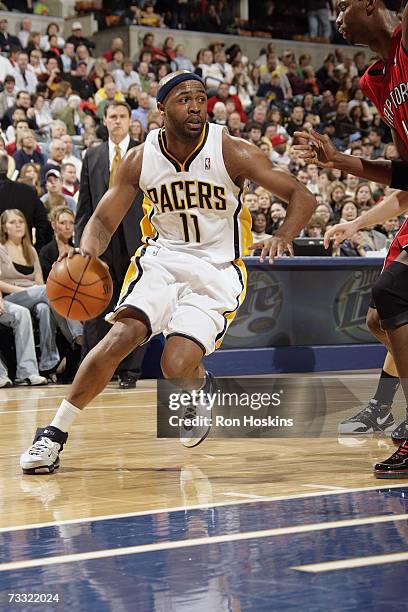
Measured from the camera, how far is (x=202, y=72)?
20016 mm

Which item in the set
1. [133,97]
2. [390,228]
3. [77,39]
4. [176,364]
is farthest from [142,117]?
[176,364]

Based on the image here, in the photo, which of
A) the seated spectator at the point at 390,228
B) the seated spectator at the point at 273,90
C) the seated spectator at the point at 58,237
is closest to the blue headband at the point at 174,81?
the seated spectator at the point at 58,237

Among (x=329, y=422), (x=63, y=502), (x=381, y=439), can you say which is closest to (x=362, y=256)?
(x=329, y=422)

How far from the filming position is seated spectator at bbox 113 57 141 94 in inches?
726

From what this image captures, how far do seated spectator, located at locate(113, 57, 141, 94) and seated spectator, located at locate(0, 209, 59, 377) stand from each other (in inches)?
327

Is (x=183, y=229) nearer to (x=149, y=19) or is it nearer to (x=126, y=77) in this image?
(x=126, y=77)

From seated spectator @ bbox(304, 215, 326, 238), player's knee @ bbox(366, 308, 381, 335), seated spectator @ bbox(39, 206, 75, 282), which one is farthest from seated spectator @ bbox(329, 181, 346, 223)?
player's knee @ bbox(366, 308, 381, 335)

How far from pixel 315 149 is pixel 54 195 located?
681 centimetres

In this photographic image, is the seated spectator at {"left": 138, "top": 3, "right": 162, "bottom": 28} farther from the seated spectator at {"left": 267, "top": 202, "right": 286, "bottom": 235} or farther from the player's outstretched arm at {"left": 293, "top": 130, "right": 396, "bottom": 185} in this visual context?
the player's outstretched arm at {"left": 293, "top": 130, "right": 396, "bottom": 185}

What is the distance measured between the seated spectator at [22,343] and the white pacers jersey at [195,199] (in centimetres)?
437

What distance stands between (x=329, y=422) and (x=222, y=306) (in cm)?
169

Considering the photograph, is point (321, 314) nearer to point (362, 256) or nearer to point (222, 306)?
point (362, 256)

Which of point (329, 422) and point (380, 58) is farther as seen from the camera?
point (329, 422)

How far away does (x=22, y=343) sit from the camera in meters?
10.0
